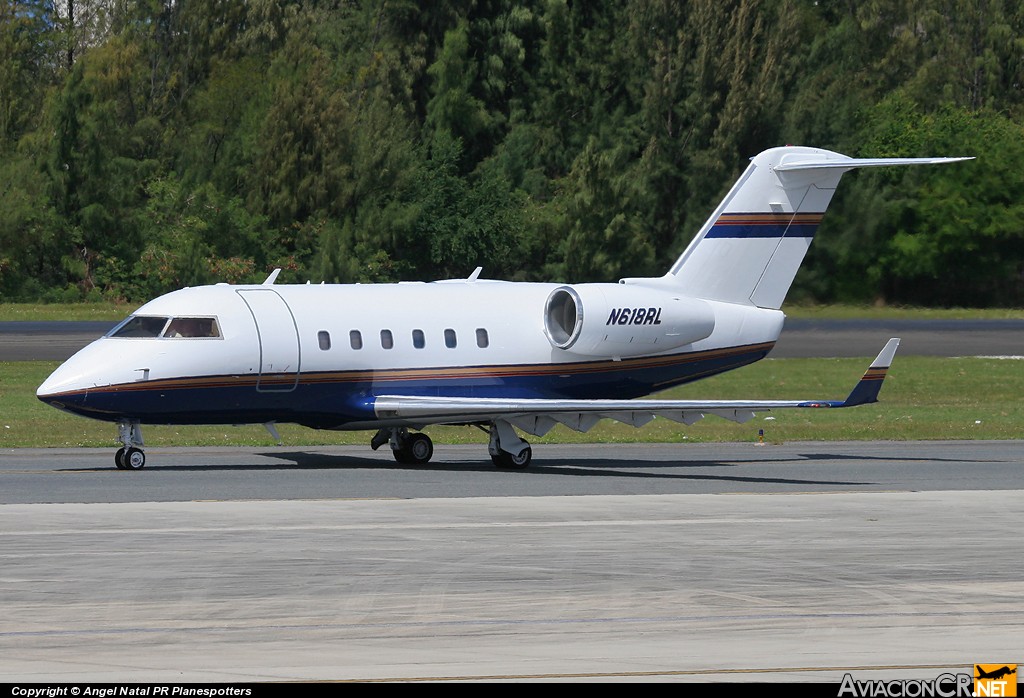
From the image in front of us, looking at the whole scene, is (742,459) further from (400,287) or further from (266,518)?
(266,518)

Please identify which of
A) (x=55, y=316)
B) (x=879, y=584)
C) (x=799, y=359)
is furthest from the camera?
(x=55, y=316)

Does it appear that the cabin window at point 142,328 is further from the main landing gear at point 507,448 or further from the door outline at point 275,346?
the main landing gear at point 507,448

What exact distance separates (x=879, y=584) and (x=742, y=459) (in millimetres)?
14221

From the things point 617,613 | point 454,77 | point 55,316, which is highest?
point 454,77

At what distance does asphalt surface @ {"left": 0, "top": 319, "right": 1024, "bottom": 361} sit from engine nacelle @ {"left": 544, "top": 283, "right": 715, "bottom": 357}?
86.5 ft

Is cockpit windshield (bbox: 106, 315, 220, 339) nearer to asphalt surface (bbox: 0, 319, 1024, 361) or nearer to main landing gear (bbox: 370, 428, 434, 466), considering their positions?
main landing gear (bbox: 370, 428, 434, 466)

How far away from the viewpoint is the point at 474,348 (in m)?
28.3

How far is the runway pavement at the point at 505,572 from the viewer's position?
Answer: 11.7 meters

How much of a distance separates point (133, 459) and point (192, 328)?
225 cm

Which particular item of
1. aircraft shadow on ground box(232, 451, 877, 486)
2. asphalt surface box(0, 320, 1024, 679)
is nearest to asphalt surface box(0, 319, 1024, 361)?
aircraft shadow on ground box(232, 451, 877, 486)

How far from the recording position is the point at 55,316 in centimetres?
6906

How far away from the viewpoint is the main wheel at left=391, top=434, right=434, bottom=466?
1124 inches

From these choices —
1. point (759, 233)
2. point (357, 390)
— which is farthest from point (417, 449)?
point (759, 233)

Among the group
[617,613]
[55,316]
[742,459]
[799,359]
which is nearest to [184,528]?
[617,613]
